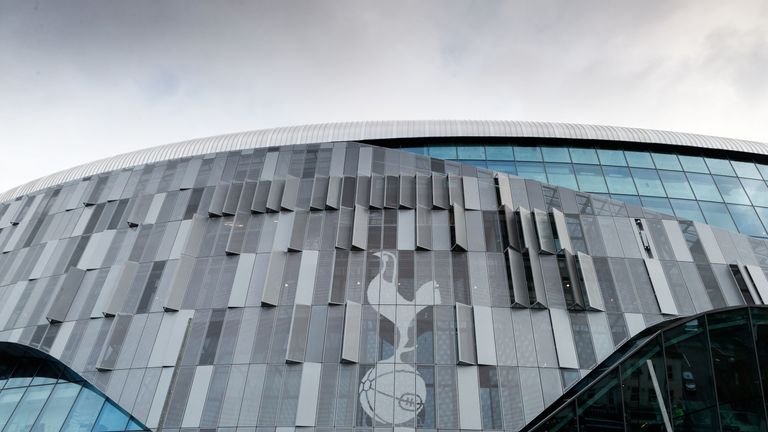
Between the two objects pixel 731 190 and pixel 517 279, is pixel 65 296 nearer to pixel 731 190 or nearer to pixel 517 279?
pixel 517 279

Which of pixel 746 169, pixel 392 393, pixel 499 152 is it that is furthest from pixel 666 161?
pixel 392 393

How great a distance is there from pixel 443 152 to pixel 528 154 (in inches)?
219

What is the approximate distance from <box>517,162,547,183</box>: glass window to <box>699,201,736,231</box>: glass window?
9724 millimetres

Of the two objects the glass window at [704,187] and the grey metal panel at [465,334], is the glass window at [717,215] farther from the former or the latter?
the grey metal panel at [465,334]

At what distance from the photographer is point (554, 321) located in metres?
22.7

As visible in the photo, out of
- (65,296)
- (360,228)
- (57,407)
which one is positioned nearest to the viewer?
(57,407)

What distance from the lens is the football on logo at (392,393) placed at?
20391 millimetres

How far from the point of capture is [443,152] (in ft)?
110

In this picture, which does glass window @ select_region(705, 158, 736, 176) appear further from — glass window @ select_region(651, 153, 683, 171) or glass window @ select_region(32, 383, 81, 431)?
glass window @ select_region(32, 383, 81, 431)

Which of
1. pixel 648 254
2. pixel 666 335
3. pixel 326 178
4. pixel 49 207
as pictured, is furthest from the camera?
pixel 49 207

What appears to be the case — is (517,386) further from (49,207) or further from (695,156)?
(49,207)

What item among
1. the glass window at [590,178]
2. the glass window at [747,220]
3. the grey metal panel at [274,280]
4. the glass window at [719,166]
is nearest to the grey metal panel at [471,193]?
the glass window at [590,178]

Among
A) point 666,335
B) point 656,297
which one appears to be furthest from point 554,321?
point 666,335

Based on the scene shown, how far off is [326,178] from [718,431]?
2093 cm
